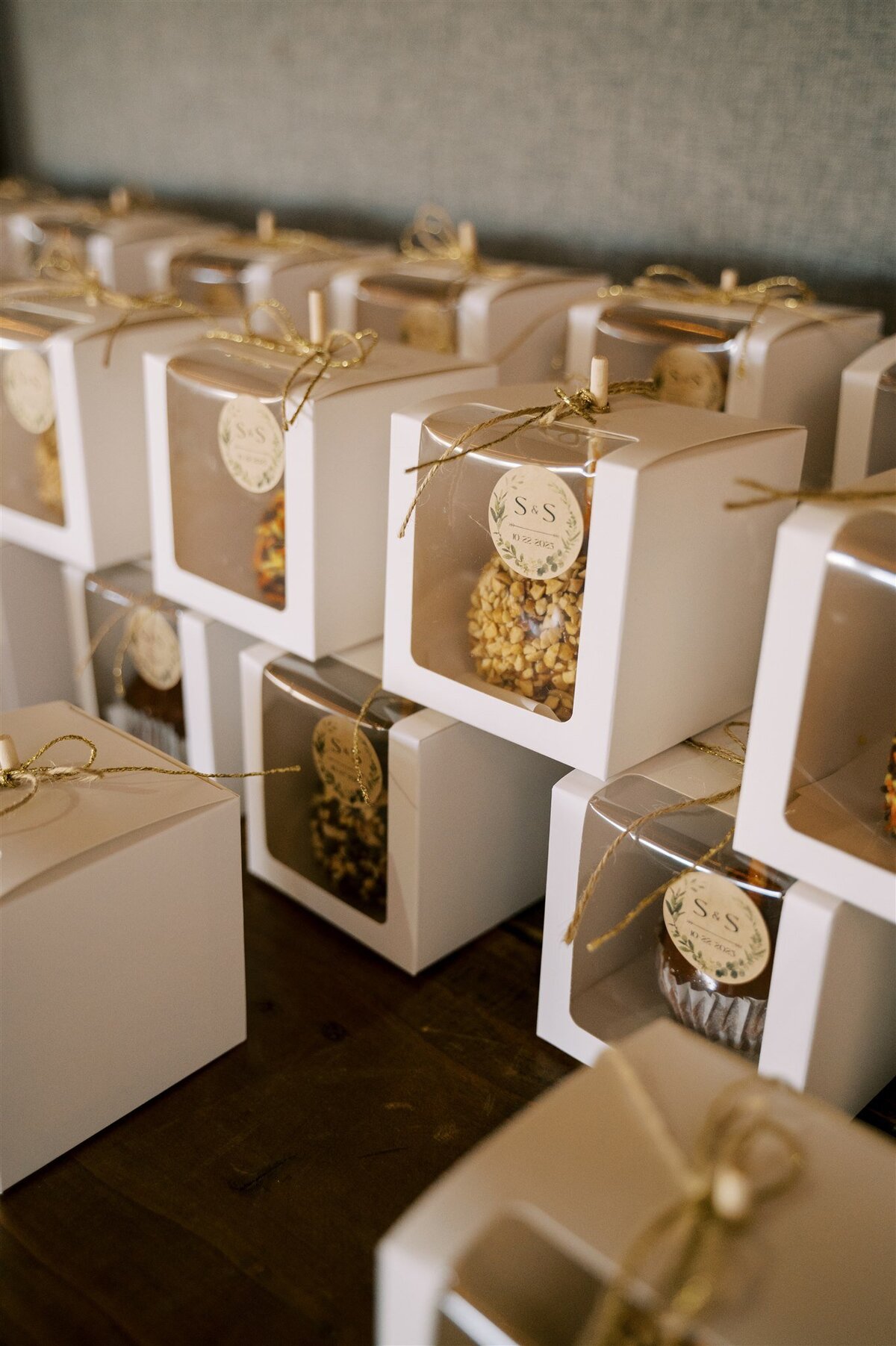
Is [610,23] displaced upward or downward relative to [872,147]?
upward

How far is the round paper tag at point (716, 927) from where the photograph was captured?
0.85 meters

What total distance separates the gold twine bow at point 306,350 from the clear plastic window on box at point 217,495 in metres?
0.03

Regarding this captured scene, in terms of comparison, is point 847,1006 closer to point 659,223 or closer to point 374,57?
point 659,223

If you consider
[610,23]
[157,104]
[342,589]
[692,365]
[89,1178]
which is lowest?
[89,1178]

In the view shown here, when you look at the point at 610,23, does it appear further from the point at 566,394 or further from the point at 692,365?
the point at 566,394

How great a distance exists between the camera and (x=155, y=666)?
1.36 meters

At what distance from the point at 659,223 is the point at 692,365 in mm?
415

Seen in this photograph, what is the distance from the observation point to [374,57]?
1.79 metres

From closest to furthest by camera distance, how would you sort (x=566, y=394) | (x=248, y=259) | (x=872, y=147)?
1. (x=566, y=394)
2. (x=872, y=147)
3. (x=248, y=259)

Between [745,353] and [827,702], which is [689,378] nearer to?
[745,353]

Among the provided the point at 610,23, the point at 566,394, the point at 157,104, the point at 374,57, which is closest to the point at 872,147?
the point at 610,23

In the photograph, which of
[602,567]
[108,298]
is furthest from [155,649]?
[602,567]

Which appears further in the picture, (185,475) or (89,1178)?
(185,475)

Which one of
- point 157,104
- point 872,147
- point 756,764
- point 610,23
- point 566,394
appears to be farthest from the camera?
point 157,104
